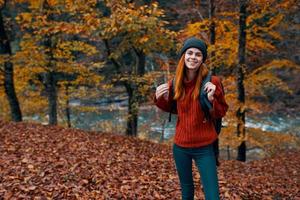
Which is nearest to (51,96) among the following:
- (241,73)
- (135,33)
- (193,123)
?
(135,33)

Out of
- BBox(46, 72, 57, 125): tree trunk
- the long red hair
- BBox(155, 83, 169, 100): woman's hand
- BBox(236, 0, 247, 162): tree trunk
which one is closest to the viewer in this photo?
the long red hair

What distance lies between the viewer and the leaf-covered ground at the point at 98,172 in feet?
23.8

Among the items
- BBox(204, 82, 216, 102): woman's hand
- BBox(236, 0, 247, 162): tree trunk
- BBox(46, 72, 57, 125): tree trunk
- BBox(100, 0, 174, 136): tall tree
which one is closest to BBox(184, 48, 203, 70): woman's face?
BBox(204, 82, 216, 102): woman's hand

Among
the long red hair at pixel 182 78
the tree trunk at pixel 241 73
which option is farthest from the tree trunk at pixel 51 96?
the long red hair at pixel 182 78

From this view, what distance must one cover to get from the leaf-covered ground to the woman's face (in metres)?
3.32

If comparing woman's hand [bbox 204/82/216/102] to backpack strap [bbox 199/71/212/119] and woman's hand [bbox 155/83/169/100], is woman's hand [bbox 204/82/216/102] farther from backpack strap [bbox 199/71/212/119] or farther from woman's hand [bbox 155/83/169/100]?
woman's hand [bbox 155/83/169/100]

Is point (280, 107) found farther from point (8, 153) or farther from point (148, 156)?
point (8, 153)

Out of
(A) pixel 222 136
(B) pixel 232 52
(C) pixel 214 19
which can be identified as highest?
(C) pixel 214 19

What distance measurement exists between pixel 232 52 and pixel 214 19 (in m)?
2.34

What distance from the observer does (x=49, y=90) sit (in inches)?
740

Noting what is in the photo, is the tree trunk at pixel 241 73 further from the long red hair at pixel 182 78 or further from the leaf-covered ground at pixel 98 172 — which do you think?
the long red hair at pixel 182 78

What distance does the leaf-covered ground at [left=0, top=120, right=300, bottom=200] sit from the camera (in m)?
7.26

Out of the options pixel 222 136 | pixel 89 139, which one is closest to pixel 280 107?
pixel 222 136

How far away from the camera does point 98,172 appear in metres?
8.64
